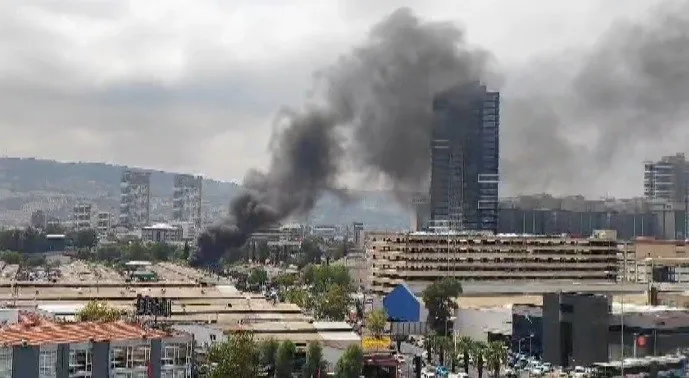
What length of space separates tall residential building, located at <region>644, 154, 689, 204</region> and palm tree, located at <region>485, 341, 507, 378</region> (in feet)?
275

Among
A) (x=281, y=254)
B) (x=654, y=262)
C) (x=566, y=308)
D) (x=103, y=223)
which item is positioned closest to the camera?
(x=566, y=308)

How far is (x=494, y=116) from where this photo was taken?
9438cm

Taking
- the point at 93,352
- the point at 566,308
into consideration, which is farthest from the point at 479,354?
the point at 93,352

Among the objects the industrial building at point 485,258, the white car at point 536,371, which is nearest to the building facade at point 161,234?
the industrial building at point 485,258

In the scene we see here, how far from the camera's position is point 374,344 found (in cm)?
3098

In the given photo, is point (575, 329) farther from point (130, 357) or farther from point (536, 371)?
point (130, 357)

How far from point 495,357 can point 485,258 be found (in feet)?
82.3

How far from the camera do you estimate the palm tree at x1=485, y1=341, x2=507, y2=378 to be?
27.8 meters

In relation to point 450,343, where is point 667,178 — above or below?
above

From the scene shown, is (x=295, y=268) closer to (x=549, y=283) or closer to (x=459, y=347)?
(x=549, y=283)

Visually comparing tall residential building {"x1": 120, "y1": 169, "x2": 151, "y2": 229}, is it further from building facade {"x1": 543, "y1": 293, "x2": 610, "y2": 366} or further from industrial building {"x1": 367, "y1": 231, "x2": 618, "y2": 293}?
building facade {"x1": 543, "y1": 293, "x2": 610, "y2": 366}

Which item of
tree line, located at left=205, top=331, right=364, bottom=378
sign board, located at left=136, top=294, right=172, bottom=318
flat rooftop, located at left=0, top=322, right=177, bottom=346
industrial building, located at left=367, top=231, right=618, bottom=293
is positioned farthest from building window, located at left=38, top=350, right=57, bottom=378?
industrial building, located at left=367, top=231, right=618, bottom=293

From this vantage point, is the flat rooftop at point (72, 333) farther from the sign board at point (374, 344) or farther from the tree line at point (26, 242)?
the tree line at point (26, 242)

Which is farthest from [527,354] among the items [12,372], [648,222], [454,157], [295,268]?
[648,222]
